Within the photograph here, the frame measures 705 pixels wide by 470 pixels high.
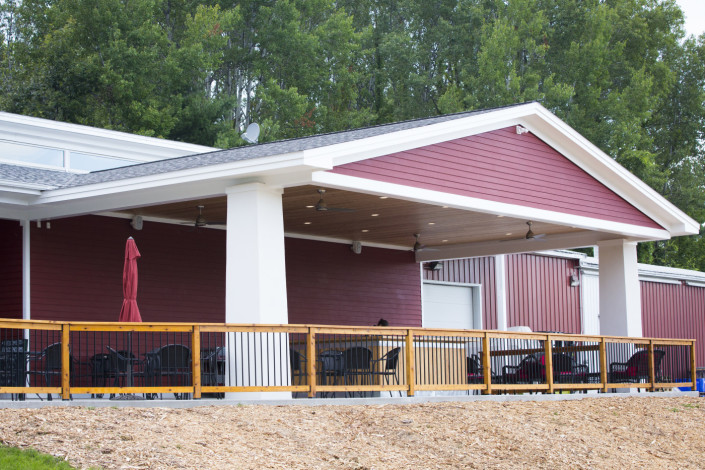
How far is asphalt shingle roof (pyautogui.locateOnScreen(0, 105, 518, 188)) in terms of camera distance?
14.6m

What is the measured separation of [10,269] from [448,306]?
1164cm

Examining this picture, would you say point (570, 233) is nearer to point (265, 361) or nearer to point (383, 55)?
point (265, 361)

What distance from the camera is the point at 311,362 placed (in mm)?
13352

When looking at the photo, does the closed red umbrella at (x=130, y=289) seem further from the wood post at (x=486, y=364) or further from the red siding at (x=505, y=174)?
the wood post at (x=486, y=364)

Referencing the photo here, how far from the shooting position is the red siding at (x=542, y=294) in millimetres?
26125

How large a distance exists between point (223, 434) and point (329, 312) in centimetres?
1011

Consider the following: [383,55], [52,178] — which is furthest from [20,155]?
[383,55]

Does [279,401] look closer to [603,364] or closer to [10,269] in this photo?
[10,269]

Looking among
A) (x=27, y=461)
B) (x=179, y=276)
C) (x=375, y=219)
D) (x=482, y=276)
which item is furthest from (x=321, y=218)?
(x=27, y=461)

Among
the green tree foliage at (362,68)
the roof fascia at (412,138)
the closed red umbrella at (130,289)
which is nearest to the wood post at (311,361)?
the roof fascia at (412,138)

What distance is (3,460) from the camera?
29.7 feet

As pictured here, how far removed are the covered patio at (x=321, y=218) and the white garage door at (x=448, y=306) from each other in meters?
1.90

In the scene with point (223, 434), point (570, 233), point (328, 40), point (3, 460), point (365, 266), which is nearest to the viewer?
point (3, 460)

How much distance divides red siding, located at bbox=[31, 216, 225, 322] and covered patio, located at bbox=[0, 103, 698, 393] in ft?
0.08
